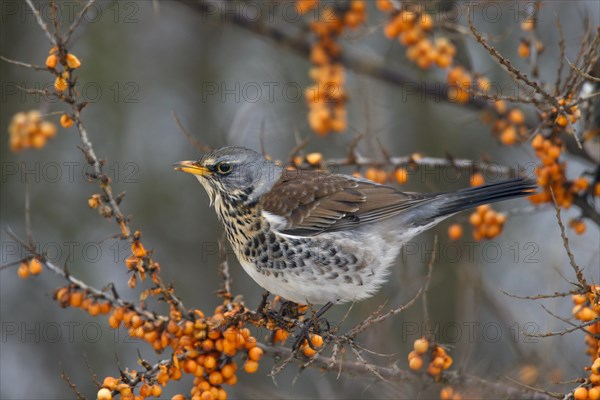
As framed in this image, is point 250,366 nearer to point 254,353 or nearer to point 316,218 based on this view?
point 254,353

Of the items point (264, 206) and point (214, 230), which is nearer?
point (264, 206)

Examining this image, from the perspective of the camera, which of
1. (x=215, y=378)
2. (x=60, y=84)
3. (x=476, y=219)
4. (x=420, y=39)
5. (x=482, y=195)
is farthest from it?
(x=420, y=39)

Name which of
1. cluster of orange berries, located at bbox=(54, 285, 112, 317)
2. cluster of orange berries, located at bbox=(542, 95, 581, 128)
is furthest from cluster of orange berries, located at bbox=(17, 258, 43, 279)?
cluster of orange berries, located at bbox=(542, 95, 581, 128)

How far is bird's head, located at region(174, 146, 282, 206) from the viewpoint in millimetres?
5012

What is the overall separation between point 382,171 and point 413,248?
2439 mm

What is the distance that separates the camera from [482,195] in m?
4.77

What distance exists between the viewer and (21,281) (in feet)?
25.3

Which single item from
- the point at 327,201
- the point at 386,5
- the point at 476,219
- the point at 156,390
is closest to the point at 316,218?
the point at 327,201

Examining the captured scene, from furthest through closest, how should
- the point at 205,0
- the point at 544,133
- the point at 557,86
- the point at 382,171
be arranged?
the point at 205,0
the point at 382,171
the point at 544,133
the point at 557,86

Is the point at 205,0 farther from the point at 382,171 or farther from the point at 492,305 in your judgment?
the point at 492,305

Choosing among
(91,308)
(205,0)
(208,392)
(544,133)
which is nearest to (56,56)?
(91,308)

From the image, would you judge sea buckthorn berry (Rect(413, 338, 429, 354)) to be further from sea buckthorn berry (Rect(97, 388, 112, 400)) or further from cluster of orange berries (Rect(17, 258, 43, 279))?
cluster of orange berries (Rect(17, 258, 43, 279))

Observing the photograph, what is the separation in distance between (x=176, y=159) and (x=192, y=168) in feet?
12.8

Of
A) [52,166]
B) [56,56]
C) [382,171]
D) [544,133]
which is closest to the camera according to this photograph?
[56,56]
